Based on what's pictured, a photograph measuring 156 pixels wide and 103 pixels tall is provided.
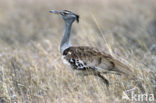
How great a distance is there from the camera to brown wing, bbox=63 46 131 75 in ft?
13.3

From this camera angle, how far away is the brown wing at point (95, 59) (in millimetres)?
4043

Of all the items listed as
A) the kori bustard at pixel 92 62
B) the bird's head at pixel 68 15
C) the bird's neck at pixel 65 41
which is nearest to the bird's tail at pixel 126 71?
the kori bustard at pixel 92 62

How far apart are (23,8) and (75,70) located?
8.20 metres

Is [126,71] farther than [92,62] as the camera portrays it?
No

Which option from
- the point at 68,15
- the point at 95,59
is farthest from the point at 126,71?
the point at 68,15

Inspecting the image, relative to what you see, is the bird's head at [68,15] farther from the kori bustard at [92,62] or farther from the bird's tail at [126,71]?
the bird's tail at [126,71]

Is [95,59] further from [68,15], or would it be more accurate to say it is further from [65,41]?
[68,15]

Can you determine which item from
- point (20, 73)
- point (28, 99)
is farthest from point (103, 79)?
point (20, 73)

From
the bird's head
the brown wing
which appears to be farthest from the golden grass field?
the bird's head

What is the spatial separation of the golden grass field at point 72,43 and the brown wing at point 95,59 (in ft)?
0.68

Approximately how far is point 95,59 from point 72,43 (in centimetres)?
335

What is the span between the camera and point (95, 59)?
4215mm

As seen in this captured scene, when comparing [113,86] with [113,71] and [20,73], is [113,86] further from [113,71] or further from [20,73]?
[20,73]

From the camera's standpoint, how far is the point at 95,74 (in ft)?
14.1
